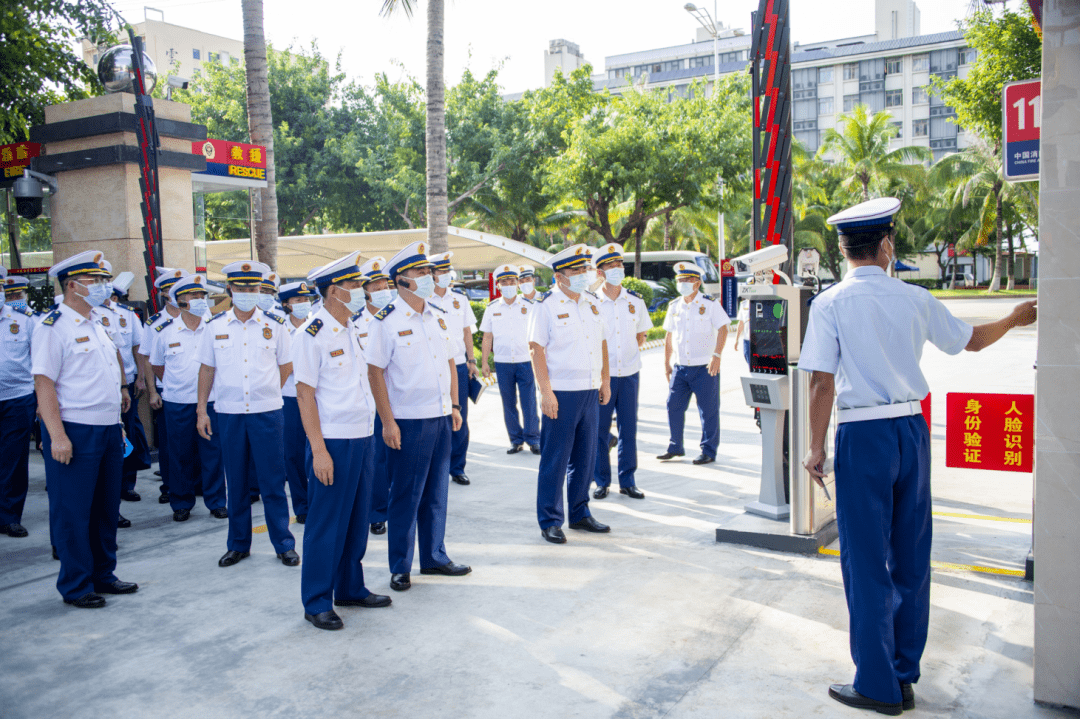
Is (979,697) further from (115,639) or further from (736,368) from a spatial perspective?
(736,368)

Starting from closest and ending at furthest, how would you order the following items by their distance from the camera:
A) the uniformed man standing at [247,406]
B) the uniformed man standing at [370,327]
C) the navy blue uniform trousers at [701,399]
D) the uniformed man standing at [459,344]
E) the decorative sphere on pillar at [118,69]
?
the uniformed man standing at [370,327]
the uniformed man standing at [247,406]
the uniformed man standing at [459,344]
the navy blue uniform trousers at [701,399]
the decorative sphere on pillar at [118,69]

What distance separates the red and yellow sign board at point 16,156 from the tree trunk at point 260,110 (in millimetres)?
2733

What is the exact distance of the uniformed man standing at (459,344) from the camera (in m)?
7.91

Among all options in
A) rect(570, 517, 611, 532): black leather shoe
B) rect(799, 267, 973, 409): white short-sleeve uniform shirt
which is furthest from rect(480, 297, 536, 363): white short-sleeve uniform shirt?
rect(799, 267, 973, 409): white short-sleeve uniform shirt

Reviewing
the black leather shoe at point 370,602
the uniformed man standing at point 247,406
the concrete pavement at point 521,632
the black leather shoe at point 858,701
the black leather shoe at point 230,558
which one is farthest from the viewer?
the uniformed man standing at point 247,406

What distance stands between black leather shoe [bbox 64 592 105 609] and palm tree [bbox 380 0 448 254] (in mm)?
9004

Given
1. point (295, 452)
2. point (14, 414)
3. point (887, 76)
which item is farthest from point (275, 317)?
point (887, 76)

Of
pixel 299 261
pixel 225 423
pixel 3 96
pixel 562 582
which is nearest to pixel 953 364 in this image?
pixel 562 582

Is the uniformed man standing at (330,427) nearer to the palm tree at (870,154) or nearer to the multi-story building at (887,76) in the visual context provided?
the palm tree at (870,154)

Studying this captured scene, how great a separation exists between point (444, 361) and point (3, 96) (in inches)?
393

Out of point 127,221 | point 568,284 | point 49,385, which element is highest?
point 127,221

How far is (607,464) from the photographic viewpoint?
7410mm

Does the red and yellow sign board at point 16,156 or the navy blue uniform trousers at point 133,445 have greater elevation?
the red and yellow sign board at point 16,156

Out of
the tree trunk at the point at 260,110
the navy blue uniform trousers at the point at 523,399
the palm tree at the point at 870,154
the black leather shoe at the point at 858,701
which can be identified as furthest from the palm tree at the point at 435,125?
the palm tree at the point at 870,154
